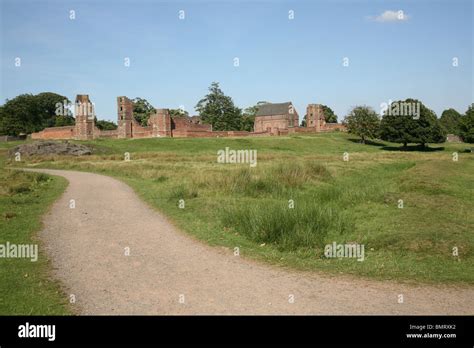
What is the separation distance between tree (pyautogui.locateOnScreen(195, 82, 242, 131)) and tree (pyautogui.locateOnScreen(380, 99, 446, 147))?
186 ft

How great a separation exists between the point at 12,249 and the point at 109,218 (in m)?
4.16

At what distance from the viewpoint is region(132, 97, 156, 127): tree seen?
372 feet

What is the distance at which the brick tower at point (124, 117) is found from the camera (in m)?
83.1

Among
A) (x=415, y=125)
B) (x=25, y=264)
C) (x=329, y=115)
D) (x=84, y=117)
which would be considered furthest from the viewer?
(x=329, y=115)

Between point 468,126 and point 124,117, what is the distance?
63.0 m

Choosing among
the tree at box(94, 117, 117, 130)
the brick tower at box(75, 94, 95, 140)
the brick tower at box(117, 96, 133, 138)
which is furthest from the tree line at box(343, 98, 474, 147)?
the tree at box(94, 117, 117, 130)

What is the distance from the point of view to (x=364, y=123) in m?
84.6

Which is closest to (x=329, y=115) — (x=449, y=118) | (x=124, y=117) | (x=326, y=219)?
(x=449, y=118)

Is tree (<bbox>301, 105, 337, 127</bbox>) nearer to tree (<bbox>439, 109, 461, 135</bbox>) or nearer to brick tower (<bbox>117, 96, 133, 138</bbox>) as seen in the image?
tree (<bbox>439, 109, 461, 135</bbox>)

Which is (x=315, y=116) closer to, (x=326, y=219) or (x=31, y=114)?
(x=31, y=114)

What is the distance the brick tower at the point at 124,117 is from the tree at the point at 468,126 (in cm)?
6201

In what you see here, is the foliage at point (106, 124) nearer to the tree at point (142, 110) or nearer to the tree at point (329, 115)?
the tree at point (142, 110)

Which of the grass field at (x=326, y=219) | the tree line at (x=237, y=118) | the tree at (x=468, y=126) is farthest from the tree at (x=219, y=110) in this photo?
the grass field at (x=326, y=219)
